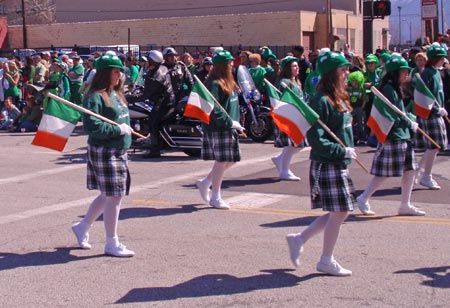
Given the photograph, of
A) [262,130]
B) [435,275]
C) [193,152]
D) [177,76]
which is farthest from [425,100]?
[262,130]

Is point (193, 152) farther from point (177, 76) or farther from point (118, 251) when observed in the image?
point (118, 251)

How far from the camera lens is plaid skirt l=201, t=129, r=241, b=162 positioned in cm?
933

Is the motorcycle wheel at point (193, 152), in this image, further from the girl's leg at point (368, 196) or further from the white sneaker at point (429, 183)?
the girl's leg at point (368, 196)

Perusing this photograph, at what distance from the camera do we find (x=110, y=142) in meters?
7.00

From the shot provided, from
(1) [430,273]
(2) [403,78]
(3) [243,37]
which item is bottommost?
(1) [430,273]

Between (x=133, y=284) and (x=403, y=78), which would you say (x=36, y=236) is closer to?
(x=133, y=284)

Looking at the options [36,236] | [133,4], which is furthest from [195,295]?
[133,4]

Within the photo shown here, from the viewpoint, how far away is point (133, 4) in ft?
217

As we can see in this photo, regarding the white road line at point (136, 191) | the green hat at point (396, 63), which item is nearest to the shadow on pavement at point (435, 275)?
the green hat at point (396, 63)

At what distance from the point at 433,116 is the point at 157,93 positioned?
5.70 metres

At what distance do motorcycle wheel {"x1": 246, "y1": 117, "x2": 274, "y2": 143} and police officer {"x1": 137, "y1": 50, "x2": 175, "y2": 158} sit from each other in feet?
8.15

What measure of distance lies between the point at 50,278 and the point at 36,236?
163 centimetres

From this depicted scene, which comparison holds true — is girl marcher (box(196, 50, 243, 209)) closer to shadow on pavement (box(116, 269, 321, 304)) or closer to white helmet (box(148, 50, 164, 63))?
shadow on pavement (box(116, 269, 321, 304))

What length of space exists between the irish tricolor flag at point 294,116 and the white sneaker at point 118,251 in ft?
6.17
